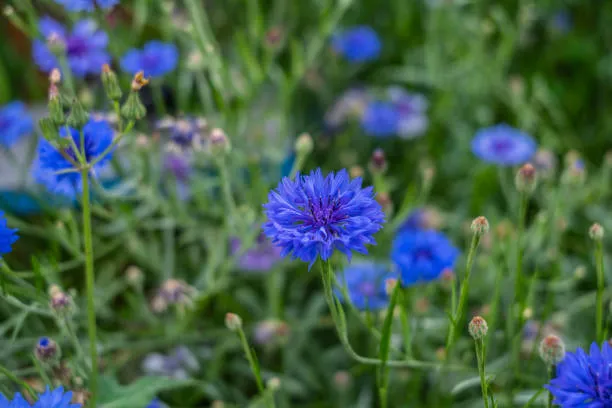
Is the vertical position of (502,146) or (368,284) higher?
(502,146)

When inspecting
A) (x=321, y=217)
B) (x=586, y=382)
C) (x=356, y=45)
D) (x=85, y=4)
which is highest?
(x=356, y=45)

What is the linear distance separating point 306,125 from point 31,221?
57 cm

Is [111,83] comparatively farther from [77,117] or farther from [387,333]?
[387,333]

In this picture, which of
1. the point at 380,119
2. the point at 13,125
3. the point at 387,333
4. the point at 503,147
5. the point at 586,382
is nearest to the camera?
the point at 586,382

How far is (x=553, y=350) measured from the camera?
0.59 m

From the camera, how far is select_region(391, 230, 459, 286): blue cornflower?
33.2 inches

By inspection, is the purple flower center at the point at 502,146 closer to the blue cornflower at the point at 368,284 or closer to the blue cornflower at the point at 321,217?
the blue cornflower at the point at 368,284

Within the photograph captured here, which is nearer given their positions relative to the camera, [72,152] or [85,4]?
[72,152]

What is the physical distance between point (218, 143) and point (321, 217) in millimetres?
314

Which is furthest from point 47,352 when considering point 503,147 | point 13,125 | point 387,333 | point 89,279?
point 503,147

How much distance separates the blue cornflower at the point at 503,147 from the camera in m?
1.13

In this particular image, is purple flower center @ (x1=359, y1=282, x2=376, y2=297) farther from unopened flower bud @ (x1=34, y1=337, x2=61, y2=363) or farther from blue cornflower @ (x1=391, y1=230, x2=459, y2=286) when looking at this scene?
unopened flower bud @ (x1=34, y1=337, x2=61, y2=363)

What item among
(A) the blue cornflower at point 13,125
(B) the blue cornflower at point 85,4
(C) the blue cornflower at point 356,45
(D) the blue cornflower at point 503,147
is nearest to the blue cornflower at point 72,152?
(B) the blue cornflower at point 85,4

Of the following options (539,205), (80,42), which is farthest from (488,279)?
(80,42)
